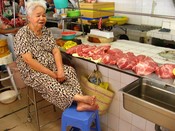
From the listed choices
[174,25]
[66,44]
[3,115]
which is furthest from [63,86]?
[174,25]

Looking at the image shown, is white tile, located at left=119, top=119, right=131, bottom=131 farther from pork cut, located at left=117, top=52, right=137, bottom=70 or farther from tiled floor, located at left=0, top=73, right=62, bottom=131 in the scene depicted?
tiled floor, located at left=0, top=73, right=62, bottom=131

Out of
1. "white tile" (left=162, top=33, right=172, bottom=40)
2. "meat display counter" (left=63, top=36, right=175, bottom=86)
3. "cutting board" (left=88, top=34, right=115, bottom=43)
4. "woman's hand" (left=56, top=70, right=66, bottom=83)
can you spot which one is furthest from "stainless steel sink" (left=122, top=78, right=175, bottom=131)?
"white tile" (left=162, top=33, right=172, bottom=40)

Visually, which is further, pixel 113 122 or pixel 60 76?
pixel 113 122

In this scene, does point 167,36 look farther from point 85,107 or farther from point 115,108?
point 85,107

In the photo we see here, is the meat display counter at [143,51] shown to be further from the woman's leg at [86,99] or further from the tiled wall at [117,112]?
the woman's leg at [86,99]

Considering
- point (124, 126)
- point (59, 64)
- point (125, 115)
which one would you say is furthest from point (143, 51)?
point (59, 64)

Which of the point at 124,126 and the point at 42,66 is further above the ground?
the point at 42,66

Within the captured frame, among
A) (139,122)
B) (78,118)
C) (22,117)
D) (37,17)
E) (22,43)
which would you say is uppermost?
(37,17)

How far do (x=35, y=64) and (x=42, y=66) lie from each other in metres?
0.07

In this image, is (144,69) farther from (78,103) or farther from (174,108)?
(78,103)

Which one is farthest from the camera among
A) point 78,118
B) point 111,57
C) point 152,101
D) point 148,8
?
point 148,8

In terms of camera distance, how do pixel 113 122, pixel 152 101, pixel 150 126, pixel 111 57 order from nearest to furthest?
1. pixel 152 101
2. pixel 150 126
3. pixel 111 57
4. pixel 113 122

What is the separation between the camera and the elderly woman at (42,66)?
70.6 inches

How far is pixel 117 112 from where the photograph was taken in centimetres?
197
